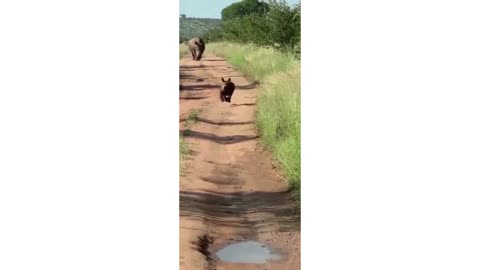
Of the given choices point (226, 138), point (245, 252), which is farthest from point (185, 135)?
point (245, 252)

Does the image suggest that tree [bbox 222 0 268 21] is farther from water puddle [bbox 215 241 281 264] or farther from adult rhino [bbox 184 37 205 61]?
water puddle [bbox 215 241 281 264]

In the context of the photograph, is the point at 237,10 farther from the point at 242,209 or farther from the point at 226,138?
the point at 242,209

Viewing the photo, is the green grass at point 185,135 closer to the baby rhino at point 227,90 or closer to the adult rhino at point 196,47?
the baby rhino at point 227,90

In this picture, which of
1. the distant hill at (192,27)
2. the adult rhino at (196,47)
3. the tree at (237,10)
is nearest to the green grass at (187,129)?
the adult rhino at (196,47)

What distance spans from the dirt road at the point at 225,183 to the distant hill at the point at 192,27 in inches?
4.5

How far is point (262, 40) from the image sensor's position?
169 inches

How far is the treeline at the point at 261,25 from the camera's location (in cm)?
410

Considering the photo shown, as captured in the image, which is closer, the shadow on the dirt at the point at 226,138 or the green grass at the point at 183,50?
the green grass at the point at 183,50

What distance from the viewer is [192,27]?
13.3 feet

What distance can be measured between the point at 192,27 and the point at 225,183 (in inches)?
31.4
